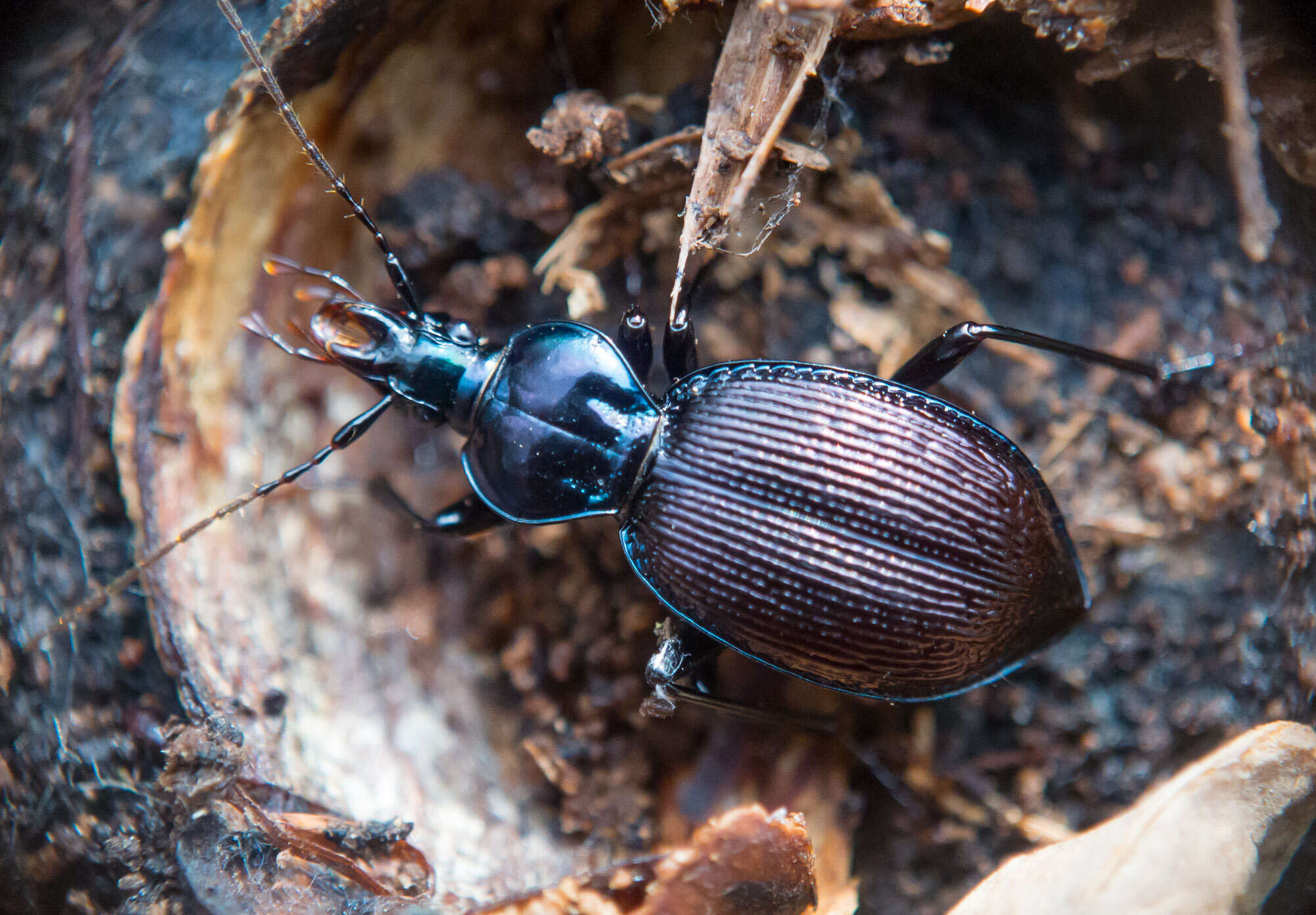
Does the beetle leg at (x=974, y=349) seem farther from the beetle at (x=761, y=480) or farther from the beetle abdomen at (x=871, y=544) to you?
the beetle abdomen at (x=871, y=544)

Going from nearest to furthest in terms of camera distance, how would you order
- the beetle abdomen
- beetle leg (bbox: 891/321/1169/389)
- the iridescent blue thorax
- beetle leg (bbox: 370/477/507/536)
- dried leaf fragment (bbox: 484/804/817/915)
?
dried leaf fragment (bbox: 484/804/817/915) < the beetle abdomen < beetle leg (bbox: 891/321/1169/389) < the iridescent blue thorax < beetle leg (bbox: 370/477/507/536)

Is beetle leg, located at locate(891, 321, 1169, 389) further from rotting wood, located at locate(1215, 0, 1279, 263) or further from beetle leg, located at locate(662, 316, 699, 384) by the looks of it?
beetle leg, located at locate(662, 316, 699, 384)

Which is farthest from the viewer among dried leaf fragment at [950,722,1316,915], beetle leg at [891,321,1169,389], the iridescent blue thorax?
the iridescent blue thorax

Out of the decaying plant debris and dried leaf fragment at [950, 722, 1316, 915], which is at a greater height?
the decaying plant debris

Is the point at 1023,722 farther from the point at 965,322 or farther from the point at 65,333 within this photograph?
the point at 65,333

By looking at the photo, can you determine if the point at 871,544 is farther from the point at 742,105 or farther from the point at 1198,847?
the point at 742,105

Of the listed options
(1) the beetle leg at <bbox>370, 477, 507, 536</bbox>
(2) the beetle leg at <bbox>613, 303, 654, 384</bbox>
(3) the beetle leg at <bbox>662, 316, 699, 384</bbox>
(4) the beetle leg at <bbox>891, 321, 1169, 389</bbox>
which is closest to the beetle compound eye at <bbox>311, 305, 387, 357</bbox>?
(1) the beetle leg at <bbox>370, 477, 507, 536</bbox>

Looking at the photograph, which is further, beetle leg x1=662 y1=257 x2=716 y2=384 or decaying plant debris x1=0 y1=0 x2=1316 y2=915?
beetle leg x1=662 y1=257 x2=716 y2=384

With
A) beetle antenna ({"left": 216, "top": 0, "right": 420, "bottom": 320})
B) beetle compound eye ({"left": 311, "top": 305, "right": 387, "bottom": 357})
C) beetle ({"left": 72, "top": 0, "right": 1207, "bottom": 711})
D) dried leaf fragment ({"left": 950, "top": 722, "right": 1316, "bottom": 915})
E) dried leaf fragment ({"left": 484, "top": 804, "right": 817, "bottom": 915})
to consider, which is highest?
beetle antenna ({"left": 216, "top": 0, "right": 420, "bottom": 320})
